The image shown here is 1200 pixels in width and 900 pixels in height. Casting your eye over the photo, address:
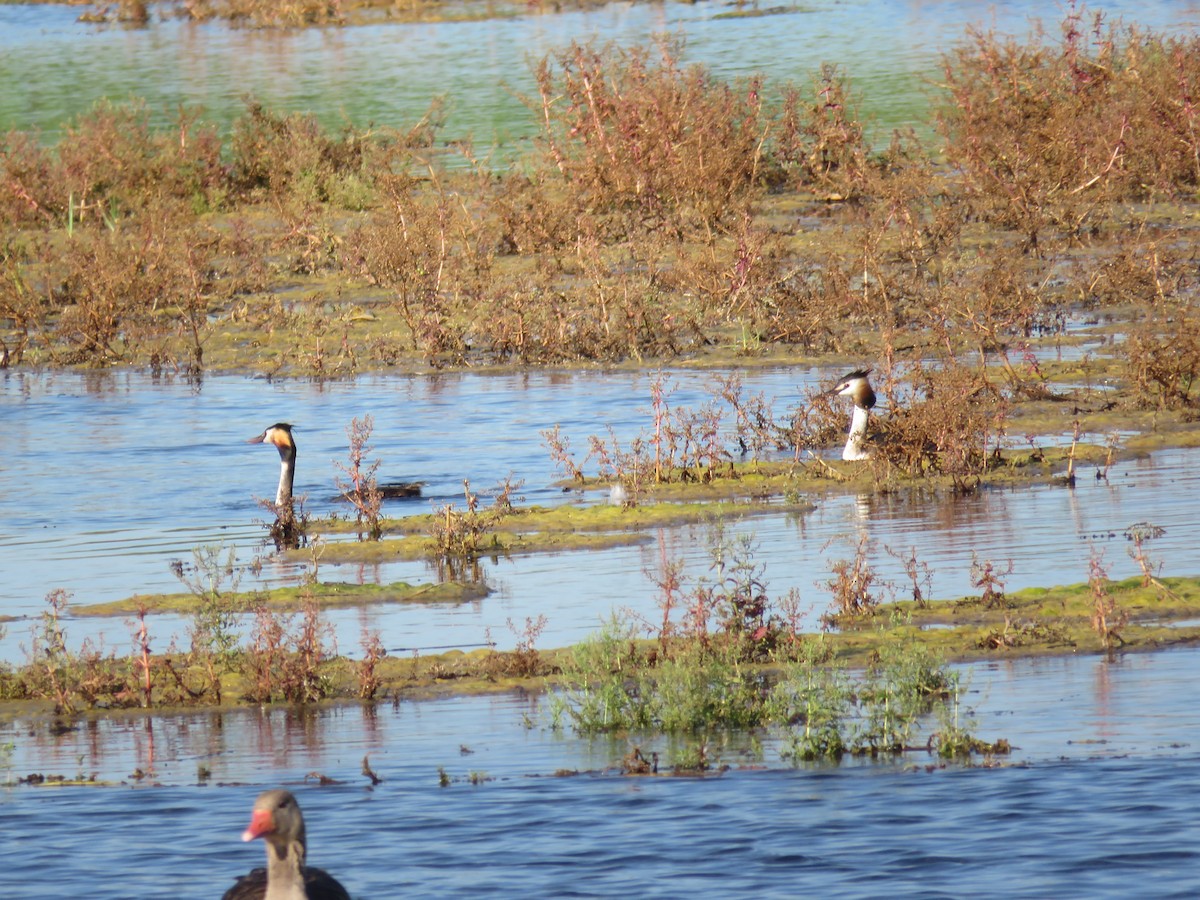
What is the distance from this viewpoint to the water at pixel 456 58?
124 feet

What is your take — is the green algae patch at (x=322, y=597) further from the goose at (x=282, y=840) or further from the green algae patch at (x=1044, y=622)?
the goose at (x=282, y=840)

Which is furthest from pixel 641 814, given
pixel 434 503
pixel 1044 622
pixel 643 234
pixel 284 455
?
pixel 643 234

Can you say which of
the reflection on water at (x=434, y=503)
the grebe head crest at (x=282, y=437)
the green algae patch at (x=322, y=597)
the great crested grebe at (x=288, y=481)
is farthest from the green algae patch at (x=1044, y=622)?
the grebe head crest at (x=282, y=437)

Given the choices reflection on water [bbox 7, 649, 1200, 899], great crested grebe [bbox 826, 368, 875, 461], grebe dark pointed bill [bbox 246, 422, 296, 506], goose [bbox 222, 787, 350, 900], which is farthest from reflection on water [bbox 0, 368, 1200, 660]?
goose [bbox 222, 787, 350, 900]

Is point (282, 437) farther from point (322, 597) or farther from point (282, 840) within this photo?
point (282, 840)

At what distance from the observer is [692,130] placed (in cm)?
2484

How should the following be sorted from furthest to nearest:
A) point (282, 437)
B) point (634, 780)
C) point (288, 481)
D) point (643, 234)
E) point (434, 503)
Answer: point (643, 234) < point (282, 437) < point (288, 481) < point (434, 503) < point (634, 780)

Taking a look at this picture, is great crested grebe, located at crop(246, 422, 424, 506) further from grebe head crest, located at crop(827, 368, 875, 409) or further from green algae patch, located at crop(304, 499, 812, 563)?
grebe head crest, located at crop(827, 368, 875, 409)

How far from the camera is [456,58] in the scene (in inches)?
1881

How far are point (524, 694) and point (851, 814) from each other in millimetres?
2264

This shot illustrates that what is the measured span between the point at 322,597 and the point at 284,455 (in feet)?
12.4

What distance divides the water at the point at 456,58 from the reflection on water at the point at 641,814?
74.6 ft

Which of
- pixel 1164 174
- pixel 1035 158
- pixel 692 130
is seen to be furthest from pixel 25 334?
pixel 1164 174

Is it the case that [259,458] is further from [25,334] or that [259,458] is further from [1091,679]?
[1091,679]
